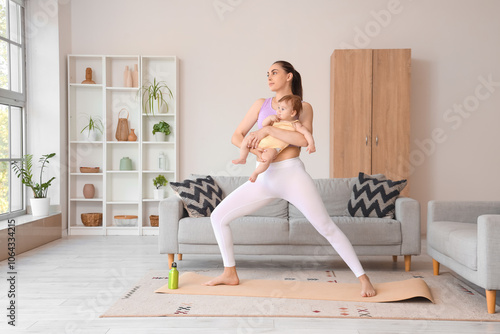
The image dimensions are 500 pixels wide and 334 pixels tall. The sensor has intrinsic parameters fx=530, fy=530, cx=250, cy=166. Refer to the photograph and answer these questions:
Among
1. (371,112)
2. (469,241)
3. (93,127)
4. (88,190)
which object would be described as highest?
(371,112)

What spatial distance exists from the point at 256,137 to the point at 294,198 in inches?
17.0

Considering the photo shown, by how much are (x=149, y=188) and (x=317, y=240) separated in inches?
116

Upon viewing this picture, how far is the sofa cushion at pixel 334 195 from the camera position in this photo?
4523 mm

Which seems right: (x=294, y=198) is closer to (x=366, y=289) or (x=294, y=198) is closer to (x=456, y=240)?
(x=366, y=289)

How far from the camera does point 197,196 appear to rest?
4301 millimetres

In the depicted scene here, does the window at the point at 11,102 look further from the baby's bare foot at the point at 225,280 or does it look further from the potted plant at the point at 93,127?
the baby's bare foot at the point at 225,280

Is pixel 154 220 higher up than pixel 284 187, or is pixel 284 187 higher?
pixel 284 187

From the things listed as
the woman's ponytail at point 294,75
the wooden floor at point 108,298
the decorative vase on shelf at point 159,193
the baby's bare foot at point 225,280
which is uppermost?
the woman's ponytail at point 294,75

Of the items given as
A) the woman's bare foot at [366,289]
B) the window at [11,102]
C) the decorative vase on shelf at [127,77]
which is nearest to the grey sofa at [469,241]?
the woman's bare foot at [366,289]

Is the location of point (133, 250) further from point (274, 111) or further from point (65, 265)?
point (274, 111)

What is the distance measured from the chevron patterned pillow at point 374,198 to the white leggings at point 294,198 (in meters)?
1.11

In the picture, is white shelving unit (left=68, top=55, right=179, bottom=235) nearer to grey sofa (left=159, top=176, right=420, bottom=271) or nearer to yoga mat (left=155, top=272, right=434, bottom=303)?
grey sofa (left=159, top=176, right=420, bottom=271)

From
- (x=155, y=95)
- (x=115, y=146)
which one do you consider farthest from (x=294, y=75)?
(x=115, y=146)

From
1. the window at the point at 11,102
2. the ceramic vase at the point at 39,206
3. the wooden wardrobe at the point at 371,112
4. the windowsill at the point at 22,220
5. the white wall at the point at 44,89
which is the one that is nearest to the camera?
the windowsill at the point at 22,220
